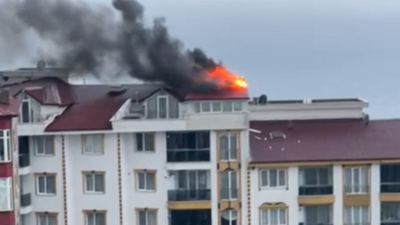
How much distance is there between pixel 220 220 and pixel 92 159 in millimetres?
5494

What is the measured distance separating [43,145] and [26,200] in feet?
7.31

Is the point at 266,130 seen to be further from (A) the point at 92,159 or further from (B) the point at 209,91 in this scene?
(A) the point at 92,159

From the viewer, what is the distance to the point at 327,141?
3566cm

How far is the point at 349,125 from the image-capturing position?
1453 inches

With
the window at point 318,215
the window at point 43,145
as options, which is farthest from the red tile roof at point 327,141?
the window at point 43,145

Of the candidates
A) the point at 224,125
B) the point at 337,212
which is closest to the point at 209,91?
the point at 224,125

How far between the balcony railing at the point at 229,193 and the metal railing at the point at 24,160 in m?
7.62

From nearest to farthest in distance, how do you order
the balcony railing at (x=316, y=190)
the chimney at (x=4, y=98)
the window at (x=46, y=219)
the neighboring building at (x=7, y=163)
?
the neighboring building at (x=7, y=163) → the chimney at (x=4, y=98) → the balcony railing at (x=316, y=190) → the window at (x=46, y=219)

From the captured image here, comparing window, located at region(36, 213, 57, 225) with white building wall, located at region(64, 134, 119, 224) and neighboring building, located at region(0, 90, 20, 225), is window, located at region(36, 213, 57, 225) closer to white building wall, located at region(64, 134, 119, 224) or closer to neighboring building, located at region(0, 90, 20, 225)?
white building wall, located at region(64, 134, 119, 224)

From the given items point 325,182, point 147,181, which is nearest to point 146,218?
point 147,181

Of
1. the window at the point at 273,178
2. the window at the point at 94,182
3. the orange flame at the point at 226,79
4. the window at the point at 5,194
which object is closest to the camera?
the window at the point at 5,194

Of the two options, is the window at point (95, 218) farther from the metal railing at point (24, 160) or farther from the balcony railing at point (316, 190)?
the balcony railing at point (316, 190)

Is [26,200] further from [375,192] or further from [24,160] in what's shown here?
[375,192]

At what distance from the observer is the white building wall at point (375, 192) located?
34.8 meters
